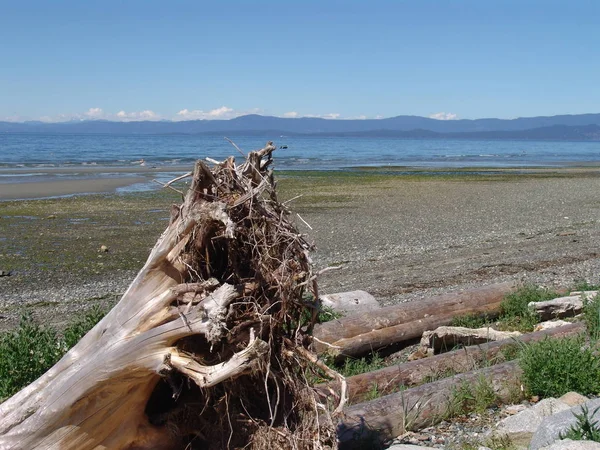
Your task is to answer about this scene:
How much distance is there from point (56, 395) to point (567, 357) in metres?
4.76

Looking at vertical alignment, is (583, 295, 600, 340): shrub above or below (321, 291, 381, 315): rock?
above

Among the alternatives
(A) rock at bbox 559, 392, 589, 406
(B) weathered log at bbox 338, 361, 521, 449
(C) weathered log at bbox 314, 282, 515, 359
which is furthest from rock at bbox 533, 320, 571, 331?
(A) rock at bbox 559, 392, 589, 406

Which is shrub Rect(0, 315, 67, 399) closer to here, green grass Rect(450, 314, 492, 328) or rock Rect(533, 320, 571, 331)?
green grass Rect(450, 314, 492, 328)

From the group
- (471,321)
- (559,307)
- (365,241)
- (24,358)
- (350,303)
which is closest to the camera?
(24,358)

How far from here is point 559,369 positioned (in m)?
6.77

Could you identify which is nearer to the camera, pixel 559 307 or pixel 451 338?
pixel 451 338

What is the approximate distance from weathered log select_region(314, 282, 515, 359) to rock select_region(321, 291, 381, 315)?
68cm

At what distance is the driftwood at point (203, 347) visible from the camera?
16.0 ft

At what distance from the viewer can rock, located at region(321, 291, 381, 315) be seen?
10.5 m

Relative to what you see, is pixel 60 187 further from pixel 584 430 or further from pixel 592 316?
pixel 584 430

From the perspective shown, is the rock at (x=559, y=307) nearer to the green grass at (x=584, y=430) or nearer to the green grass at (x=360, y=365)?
the green grass at (x=360, y=365)

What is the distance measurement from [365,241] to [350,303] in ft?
30.0

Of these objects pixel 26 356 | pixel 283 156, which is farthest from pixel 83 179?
pixel 283 156

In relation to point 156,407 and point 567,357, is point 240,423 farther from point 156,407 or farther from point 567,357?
point 567,357
